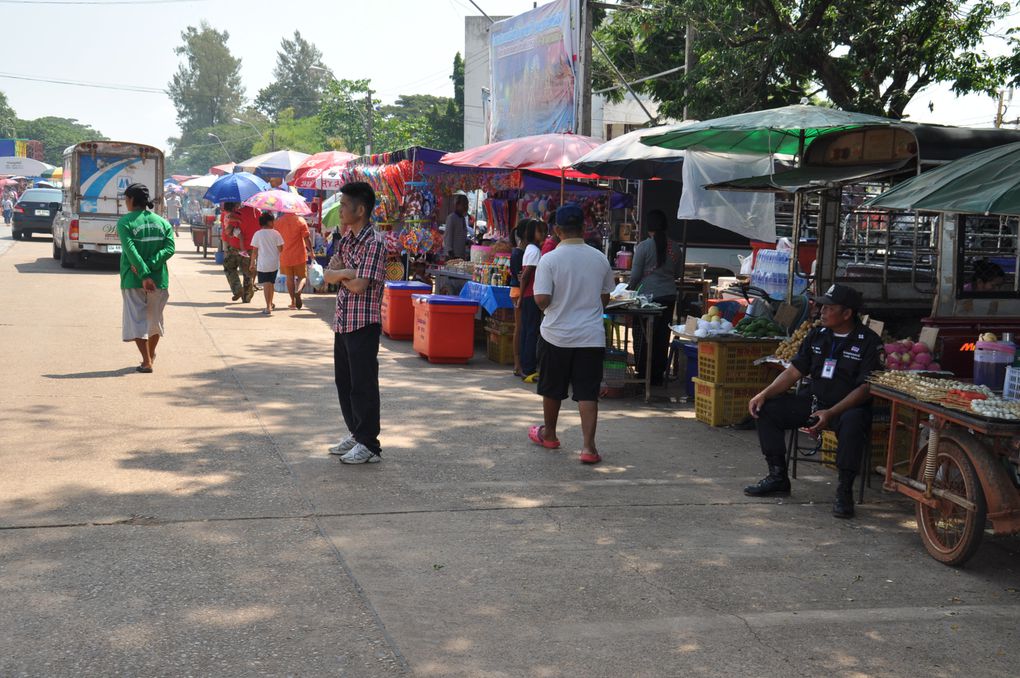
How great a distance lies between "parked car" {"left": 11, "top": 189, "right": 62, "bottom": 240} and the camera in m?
36.2

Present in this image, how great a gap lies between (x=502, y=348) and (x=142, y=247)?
13.8 ft

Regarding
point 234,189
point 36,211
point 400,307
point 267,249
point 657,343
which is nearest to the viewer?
point 657,343

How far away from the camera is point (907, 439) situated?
743cm

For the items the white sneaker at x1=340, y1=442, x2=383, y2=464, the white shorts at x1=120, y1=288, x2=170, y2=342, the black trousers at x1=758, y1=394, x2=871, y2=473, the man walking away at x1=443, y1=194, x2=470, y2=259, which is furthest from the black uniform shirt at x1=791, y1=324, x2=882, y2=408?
the man walking away at x1=443, y1=194, x2=470, y2=259

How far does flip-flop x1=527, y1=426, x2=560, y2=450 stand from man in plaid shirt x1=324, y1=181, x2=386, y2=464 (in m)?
1.37

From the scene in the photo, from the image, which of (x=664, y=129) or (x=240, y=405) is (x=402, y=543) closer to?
(x=240, y=405)

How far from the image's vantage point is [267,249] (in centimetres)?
1672

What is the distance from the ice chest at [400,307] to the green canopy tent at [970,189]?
8.32m

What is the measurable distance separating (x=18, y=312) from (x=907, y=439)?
1265cm

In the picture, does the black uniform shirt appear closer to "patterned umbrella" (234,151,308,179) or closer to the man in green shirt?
the man in green shirt

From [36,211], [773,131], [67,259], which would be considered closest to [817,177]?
[773,131]

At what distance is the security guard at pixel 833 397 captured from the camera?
638 centimetres

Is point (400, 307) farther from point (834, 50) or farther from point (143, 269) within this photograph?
point (834, 50)

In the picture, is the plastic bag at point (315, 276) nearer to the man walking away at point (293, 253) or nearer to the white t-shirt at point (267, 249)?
the man walking away at point (293, 253)
